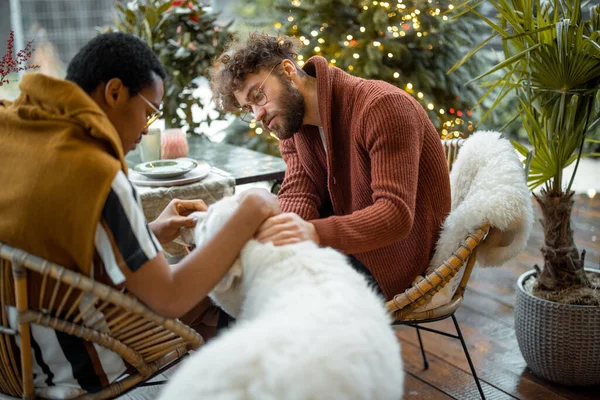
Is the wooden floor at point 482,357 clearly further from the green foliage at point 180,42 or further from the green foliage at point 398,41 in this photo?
the green foliage at point 180,42

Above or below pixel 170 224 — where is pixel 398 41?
above

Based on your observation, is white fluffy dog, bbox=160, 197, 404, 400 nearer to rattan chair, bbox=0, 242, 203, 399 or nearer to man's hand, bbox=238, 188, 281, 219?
man's hand, bbox=238, 188, 281, 219

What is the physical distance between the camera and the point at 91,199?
89 centimetres

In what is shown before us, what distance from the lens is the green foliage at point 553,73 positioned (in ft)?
5.49

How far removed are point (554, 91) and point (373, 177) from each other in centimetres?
70

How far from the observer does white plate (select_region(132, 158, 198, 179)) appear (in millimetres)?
1951

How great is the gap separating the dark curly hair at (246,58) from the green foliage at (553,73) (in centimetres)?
53

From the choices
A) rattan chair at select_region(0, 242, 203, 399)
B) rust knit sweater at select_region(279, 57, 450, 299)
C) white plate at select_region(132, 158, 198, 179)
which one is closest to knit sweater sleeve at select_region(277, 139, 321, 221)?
rust knit sweater at select_region(279, 57, 450, 299)

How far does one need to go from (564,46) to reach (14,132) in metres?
1.41

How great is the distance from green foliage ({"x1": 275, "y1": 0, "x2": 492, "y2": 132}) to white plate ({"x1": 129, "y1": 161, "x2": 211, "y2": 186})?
48.3 inches

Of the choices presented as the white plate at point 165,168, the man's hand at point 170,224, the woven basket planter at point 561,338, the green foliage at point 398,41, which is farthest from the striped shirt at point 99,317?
the green foliage at point 398,41

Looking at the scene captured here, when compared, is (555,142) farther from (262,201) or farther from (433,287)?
(262,201)

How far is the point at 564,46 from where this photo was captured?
1662 mm

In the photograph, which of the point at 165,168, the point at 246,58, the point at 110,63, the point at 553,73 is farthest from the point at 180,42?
the point at 110,63
